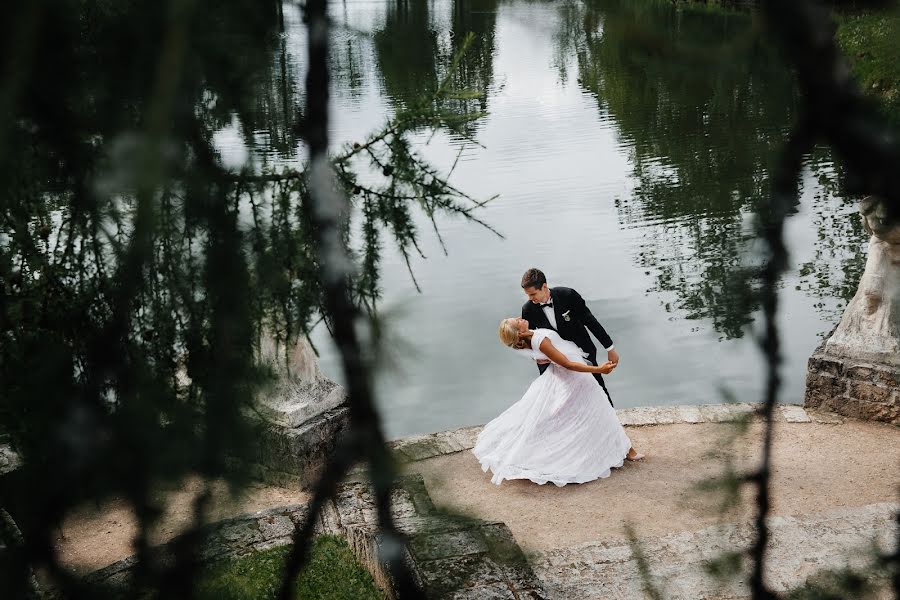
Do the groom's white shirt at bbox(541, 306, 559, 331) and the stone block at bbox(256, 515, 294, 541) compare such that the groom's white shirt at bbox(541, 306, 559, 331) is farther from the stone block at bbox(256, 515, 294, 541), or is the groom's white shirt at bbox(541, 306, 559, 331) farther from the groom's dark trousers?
the stone block at bbox(256, 515, 294, 541)

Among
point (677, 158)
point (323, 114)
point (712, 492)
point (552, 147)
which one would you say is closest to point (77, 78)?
point (323, 114)

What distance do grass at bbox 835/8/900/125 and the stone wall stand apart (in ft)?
22.7

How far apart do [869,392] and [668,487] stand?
80.4 inches

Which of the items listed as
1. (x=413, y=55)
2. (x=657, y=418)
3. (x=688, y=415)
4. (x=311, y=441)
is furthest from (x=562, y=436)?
(x=413, y=55)

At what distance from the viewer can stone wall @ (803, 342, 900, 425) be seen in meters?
7.30

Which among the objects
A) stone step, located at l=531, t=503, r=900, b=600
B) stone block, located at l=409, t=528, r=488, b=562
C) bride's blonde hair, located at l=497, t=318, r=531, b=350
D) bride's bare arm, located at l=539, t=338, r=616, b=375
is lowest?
stone step, located at l=531, t=503, r=900, b=600

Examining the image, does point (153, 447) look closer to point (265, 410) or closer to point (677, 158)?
point (265, 410)

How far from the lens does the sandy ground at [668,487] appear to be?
6.16 metres

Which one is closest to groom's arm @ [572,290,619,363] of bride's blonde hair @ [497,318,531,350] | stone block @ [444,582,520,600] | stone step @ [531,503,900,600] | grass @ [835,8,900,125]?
bride's blonde hair @ [497,318,531,350]

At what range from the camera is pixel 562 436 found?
702 centimetres

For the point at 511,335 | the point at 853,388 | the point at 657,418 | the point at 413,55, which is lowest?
the point at 657,418

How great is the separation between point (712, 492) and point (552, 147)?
698 inches

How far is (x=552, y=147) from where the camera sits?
18.3 metres

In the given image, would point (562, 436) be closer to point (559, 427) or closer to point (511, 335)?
point (559, 427)
